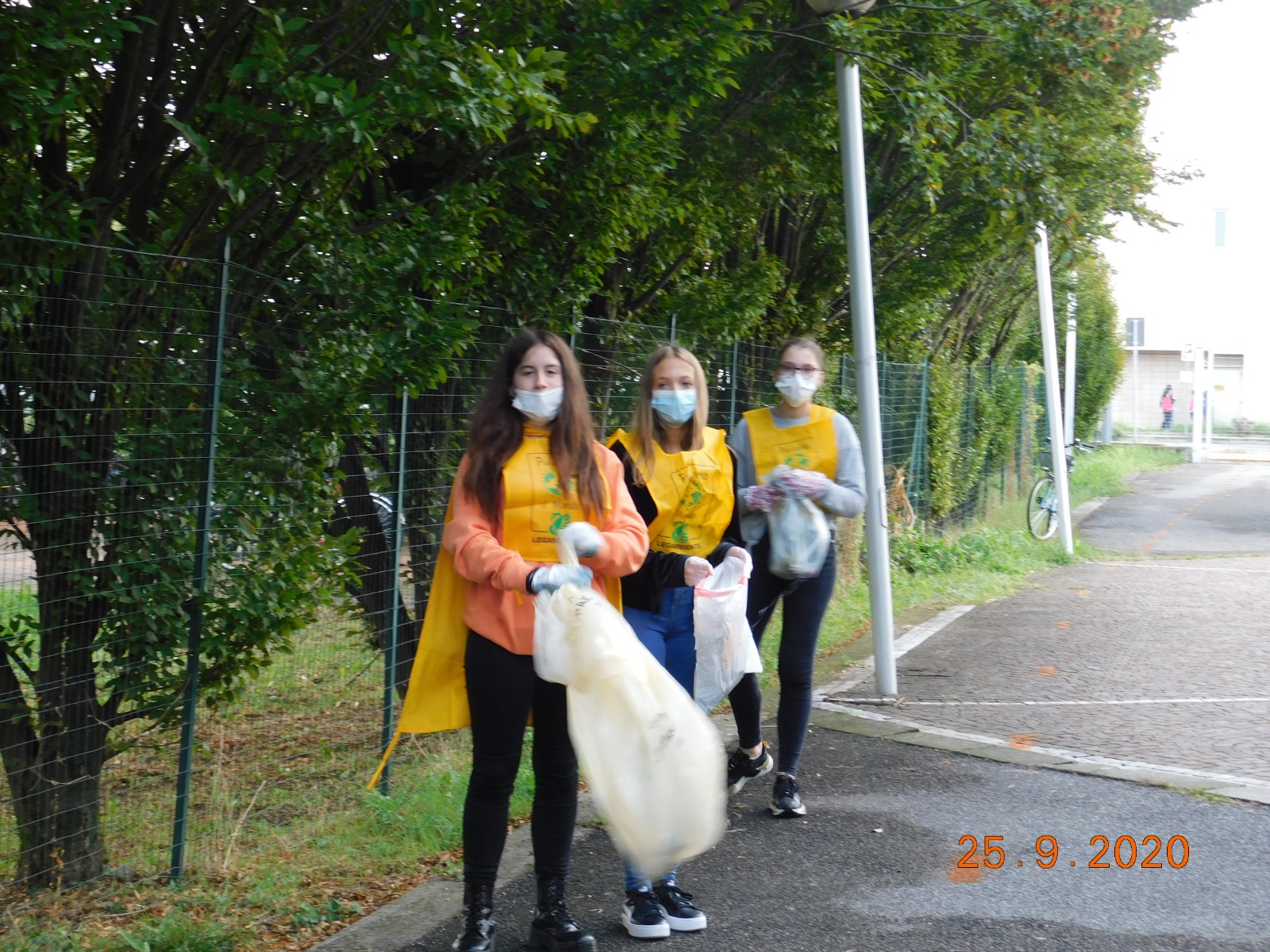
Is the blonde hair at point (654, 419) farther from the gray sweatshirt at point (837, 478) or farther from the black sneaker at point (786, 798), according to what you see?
the black sneaker at point (786, 798)

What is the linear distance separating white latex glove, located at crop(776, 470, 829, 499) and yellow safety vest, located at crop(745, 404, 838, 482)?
12 cm

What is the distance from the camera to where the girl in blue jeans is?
4.48m

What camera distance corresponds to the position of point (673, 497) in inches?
182

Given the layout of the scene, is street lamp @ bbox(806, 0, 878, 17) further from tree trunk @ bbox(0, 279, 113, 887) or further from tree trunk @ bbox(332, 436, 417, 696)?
tree trunk @ bbox(0, 279, 113, 887)

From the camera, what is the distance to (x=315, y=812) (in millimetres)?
5371

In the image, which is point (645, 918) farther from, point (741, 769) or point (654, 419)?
point (654, 419)

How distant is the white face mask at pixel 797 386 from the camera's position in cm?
537

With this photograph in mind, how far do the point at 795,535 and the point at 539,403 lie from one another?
168 centimetres

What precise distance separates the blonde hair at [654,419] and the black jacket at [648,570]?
0.07m

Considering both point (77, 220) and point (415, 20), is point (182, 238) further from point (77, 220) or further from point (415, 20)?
point (415, 20)

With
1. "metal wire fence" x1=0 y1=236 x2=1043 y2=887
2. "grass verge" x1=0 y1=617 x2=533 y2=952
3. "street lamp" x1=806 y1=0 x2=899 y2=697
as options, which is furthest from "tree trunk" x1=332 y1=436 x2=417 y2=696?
"street lamp" x1=806 y1=0 x2=899 y2=697

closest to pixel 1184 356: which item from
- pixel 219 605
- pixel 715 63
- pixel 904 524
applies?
pixel 904 524

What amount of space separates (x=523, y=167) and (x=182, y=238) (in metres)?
1.95

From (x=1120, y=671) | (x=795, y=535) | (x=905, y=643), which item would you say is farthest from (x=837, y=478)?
(x=905, y=643)
